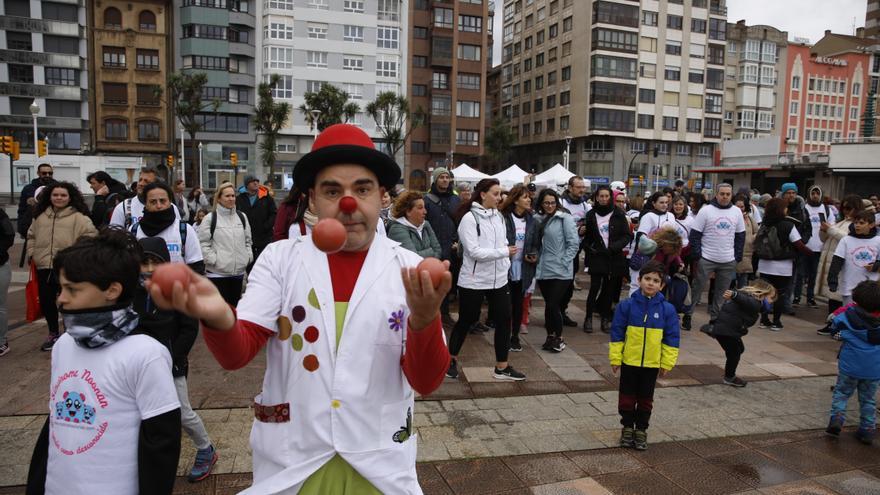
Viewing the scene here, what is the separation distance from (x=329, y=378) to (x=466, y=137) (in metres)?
58.0

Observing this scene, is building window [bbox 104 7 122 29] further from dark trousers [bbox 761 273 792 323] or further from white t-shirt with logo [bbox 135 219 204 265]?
dark trousers [bbox 761 273 792 323]

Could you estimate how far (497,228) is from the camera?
6.40 metres

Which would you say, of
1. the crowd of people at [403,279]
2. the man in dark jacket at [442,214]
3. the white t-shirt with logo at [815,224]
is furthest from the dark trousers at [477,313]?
the white t-shirt with logo at [815,224]

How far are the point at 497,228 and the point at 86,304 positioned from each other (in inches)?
180

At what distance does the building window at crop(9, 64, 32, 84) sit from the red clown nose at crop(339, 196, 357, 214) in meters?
58.8

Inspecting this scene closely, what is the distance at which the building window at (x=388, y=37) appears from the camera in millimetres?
54594

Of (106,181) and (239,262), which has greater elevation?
(106,181)

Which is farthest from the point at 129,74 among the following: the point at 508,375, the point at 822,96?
the point at 822,96

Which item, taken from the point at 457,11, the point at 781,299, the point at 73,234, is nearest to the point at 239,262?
the point at 73,234

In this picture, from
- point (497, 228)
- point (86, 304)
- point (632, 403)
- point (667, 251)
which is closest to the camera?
point (86, 304)

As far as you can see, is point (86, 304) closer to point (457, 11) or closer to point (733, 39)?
point (457, 11)

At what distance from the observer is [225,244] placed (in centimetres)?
660

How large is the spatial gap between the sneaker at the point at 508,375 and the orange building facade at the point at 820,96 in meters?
78.6

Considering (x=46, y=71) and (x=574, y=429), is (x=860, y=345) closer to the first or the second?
(x=574, y=429)
